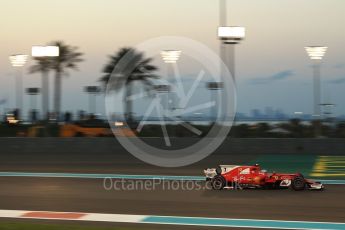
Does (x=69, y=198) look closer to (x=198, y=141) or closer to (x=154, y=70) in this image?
(x=198, y=141)

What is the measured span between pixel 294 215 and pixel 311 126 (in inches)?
548

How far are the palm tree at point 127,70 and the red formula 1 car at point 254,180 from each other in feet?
75.6

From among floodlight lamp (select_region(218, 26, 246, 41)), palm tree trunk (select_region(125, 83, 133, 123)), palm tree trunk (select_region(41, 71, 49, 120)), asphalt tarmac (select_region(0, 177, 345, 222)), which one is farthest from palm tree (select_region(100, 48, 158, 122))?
asphalt tarmac (select_region(0, 177, 345, 222))

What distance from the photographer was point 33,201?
9.86 meters

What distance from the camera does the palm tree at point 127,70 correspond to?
36.4 metres

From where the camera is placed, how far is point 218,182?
1094cm

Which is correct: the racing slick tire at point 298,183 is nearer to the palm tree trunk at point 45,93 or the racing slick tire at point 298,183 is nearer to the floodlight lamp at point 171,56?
the floodlight lamp at point 171,56

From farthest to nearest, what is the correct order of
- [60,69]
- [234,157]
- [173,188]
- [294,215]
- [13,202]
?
[60,69], [234,157], [173,188], [13,202], [294,215]

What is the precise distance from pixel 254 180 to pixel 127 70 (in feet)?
95.4

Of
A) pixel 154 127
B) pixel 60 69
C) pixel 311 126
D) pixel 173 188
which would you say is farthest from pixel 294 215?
pixel 60 69

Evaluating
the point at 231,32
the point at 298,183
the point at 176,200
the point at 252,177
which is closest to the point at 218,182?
the point at 252,177

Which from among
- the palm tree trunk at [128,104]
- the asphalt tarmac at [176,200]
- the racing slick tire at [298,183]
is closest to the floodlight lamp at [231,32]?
the palm tree trunk at [128,104]

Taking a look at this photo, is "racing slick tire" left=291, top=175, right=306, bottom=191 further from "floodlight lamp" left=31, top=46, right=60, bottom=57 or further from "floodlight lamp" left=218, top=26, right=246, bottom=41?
"floodlight lamp" left=31, top=46, right=60, bottom=57

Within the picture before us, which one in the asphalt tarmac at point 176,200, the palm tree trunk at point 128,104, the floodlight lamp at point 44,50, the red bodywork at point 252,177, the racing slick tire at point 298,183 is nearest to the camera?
the asphalt tarmac at point 176,200
